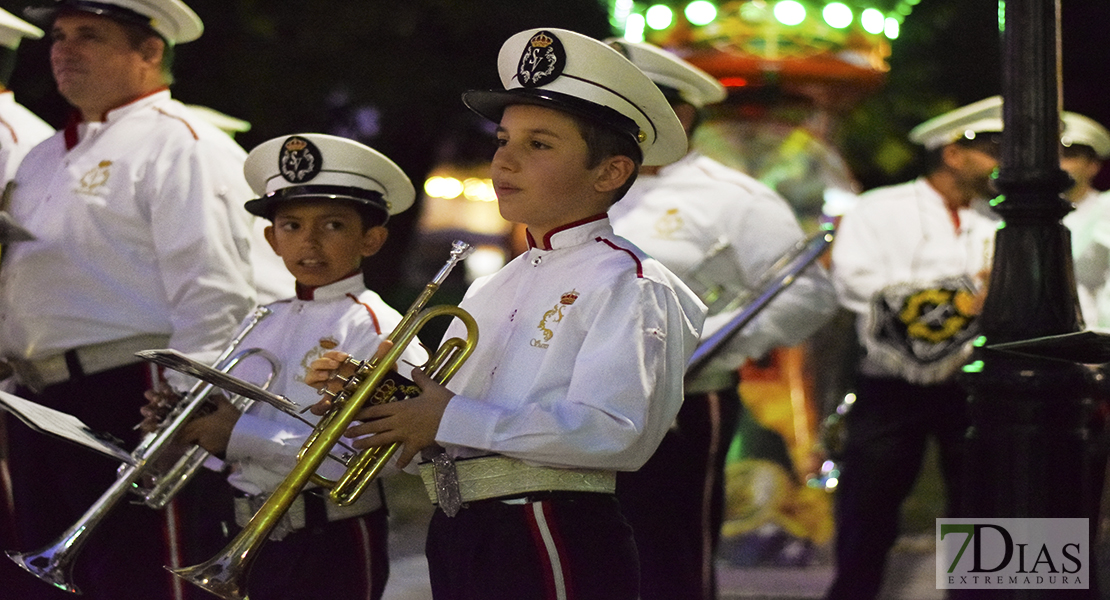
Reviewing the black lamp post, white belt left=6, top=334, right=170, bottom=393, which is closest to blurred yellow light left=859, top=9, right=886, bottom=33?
the black lamp post

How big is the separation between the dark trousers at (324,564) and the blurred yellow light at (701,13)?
4.77m

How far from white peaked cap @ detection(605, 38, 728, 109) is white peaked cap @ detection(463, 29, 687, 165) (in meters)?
1.74

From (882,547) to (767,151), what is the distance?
324cm

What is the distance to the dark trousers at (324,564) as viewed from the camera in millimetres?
4586

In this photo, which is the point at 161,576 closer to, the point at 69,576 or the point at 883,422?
the point at 69,576

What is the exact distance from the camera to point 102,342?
17.1 feet

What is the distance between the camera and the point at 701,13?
8742mm

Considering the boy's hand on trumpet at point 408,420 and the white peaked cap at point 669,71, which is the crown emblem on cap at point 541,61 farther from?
the white peaked cap at point 669,71

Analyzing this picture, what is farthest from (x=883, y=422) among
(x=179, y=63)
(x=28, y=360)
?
(x=179, y=63)

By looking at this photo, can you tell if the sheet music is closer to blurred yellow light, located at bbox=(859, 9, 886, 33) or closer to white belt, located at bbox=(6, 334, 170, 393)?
white belt, located at bbox=(6, 334, 170, 393)

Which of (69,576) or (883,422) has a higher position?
(883,422)

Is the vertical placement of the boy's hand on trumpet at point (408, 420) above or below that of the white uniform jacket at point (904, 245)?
below

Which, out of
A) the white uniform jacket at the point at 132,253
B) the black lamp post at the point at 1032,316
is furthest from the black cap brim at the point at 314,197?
the black lamp post at the point at 1032,316

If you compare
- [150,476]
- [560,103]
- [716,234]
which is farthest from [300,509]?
[716,234]
